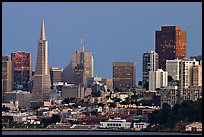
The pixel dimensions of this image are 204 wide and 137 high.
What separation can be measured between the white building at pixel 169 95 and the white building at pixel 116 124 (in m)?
4.96

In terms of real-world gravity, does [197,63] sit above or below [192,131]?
above

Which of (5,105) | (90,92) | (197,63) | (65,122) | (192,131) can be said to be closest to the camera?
(192,131)

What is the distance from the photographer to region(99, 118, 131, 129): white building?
91.7m

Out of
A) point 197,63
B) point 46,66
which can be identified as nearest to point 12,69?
point 46,66

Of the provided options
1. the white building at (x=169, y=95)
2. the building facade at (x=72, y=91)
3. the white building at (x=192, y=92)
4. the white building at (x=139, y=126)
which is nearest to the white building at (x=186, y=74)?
the white building at (x=192, y=92)

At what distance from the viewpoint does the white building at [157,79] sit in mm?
123325

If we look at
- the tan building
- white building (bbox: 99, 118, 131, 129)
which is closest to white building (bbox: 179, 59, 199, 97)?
the tan building

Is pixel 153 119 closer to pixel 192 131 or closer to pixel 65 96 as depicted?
pixel 192 131

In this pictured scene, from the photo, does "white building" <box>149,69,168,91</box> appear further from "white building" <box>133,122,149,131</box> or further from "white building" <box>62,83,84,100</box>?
"white building" <box>133,122,149,131</box>

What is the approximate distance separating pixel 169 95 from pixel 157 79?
21.4 metres

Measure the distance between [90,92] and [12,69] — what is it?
55.6 feet

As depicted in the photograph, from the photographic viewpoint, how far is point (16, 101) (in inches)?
5192

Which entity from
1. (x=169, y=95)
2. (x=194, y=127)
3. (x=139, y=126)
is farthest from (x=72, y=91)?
(x=194, y=127)

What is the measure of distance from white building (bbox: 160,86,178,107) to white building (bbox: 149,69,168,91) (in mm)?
15582
